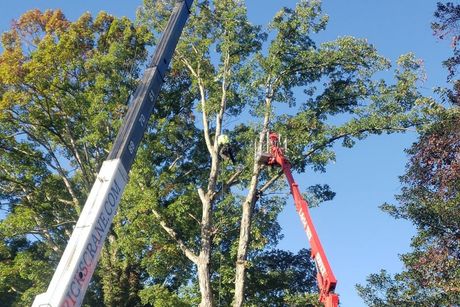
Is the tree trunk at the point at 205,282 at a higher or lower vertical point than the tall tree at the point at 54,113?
lower

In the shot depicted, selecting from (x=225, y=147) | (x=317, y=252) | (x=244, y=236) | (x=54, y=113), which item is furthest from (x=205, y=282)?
(x=54, y=113)

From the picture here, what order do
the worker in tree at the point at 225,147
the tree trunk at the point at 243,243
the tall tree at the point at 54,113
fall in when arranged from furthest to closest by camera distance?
the tall tree at the point at 54,113, the tree trunk at the point at 243,243, the worker in tree at the point at 225,147

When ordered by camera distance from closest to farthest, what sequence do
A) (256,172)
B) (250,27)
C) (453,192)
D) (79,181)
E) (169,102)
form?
(453,192) → (256,172) → (250,27) → (169,102) → (79,181)

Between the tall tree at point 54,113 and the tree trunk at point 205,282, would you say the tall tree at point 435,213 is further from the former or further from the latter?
the tall tree at point 54,113

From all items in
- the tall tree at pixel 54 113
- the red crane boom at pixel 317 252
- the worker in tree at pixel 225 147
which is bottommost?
the red crane boom at pixel 317 252

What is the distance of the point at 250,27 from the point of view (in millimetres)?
17469

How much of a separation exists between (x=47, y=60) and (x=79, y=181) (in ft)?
20.5

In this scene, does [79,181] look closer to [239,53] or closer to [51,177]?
[51,177]

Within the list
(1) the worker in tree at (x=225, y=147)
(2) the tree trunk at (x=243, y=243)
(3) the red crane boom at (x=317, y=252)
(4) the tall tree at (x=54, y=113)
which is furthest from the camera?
(4) the tall tree at (x=54, y=113)

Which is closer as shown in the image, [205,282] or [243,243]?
[205,282]

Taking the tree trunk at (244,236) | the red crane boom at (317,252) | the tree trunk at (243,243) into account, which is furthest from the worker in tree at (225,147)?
the tree trunk at (243,243)

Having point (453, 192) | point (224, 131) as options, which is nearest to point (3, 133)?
point (224, 131)

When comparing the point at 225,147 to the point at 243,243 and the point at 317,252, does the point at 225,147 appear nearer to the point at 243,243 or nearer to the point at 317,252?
the point at 243,243

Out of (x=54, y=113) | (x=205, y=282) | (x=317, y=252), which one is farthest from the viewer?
(x=54, y=113)
